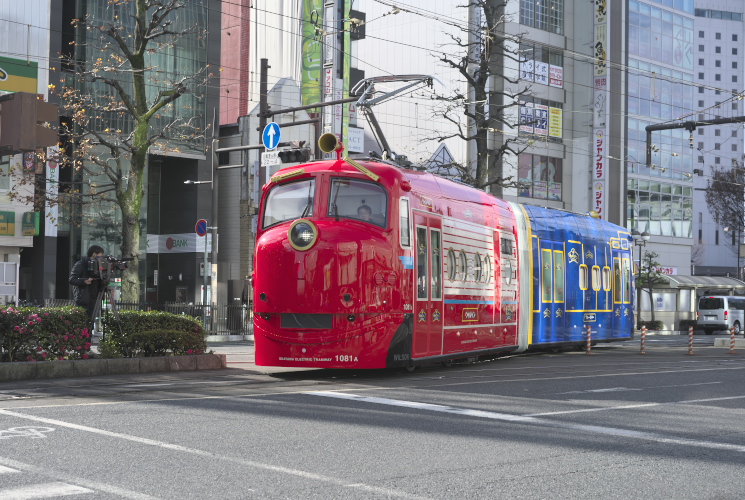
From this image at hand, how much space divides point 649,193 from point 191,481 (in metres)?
57.1

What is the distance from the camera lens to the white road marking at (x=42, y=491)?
5.71m

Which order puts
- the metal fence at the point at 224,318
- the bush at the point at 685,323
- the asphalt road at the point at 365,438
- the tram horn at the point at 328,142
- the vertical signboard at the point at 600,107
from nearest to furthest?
the asphalt road at the point at 365,438 → the tram horn at the point at 328,142 → the metal fence at the point at 224,318 → the bush at the point at 685,323 → the vertical signboard at the point at 600,107

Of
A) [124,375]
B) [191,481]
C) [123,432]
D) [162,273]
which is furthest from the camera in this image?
[162,273]

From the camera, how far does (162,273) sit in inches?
1821

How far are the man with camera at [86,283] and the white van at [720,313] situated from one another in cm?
4071

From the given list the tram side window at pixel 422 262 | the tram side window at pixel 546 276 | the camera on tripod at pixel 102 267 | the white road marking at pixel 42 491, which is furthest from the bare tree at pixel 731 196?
the white road marking at pixel 42 491

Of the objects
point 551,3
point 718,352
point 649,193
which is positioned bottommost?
point 718,352

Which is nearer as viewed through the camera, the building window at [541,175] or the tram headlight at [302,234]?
the tram headlight at [302,234]

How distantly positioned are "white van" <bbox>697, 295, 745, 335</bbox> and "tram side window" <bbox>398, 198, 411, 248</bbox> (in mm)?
38689

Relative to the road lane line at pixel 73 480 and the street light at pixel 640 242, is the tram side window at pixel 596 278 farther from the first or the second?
the street light at pixel 640 242

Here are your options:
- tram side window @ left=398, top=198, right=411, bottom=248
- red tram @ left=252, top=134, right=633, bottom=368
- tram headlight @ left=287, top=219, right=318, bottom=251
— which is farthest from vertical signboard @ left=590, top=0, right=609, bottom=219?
tram headlight @ left=287, top=219, right=318, bottom=251

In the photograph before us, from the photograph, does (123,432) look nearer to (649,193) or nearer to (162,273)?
(162,273)

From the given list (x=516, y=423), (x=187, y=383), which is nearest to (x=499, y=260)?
(x=187, y=383)

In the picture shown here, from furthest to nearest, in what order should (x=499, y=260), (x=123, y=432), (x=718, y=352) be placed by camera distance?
1. (x=718, y=352)
2. (x=499, y=260)
3. (x=123, y=432)
